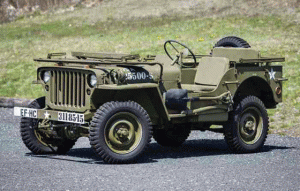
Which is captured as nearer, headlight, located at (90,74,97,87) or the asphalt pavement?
the asphalt pavement

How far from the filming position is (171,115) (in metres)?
9.45

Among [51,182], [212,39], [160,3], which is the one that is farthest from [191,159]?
[160,3]

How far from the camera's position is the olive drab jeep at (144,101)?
8.87m

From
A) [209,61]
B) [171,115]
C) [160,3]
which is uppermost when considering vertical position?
[160,3]

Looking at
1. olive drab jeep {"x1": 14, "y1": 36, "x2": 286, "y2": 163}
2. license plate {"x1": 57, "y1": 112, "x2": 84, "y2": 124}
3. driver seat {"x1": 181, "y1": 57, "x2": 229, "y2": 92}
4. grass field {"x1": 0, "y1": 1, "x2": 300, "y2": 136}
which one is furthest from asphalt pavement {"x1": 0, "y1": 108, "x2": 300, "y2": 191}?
grass field {"x1": 0, "y1": 1, "x2": 300, "y2": 136}

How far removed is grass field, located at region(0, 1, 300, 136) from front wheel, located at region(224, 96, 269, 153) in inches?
210

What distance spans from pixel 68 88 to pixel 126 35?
17202 millimetres

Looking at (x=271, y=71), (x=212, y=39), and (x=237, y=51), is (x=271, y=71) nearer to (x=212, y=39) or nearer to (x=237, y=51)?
(x=237, y=51)

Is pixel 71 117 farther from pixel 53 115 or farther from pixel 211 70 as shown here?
pixel 211 70

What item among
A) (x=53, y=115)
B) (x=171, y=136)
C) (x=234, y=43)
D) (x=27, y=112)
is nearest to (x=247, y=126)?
(x=171, y=136)

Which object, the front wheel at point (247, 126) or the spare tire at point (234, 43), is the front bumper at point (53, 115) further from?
the spare tire at point (234, 43)

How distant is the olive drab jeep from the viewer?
8.87 meters

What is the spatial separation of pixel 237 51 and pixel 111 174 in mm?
3466

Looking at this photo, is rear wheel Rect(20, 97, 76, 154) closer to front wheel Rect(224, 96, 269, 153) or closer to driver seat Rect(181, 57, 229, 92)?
driver seat Rect(181, 57, 229, 92)
